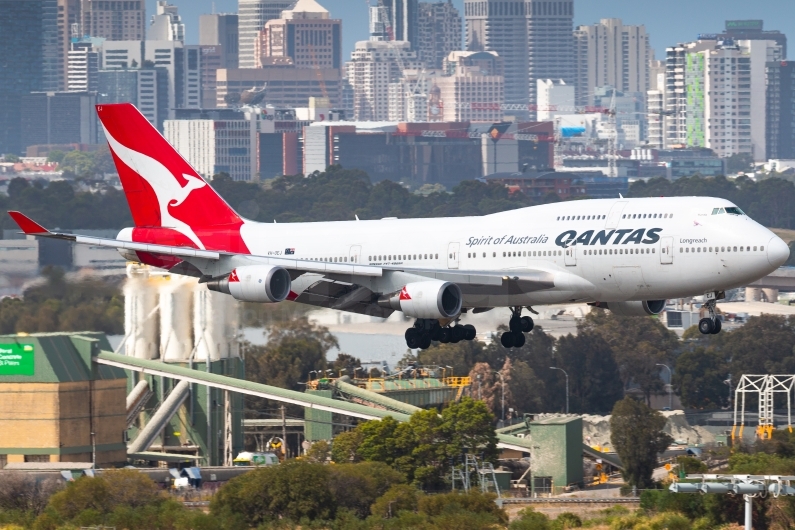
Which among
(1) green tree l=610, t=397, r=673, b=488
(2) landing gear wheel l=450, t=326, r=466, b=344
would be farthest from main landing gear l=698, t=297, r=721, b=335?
(1) green tree l=610, t=397, r=673, b=488

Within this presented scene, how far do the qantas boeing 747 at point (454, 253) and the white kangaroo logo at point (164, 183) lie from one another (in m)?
0.04

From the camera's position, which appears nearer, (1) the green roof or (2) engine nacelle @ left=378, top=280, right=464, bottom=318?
(2) engine nacelle @ left=378, top=280, right=464, bottom=318

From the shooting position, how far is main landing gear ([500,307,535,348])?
7481 centimetres

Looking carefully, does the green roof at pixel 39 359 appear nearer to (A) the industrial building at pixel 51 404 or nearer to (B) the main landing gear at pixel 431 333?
(A) the industrial building at pixel 51 404

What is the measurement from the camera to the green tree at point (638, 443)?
105188 mm

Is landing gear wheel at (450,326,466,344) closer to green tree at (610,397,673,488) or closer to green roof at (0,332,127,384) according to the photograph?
green tree at (610,397,673,488)

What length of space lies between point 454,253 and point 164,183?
15.1m

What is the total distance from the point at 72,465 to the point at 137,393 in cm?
1312

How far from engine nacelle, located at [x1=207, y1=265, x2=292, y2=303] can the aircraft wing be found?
559 mm

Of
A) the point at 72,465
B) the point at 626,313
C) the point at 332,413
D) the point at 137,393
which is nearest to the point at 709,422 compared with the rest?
the point at 332,413

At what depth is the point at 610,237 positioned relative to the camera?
69.1m

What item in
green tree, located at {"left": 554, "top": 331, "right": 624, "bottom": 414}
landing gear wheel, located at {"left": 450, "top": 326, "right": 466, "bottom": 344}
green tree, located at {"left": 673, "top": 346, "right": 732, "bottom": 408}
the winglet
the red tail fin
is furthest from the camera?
green tree, located at {"left": 554, "top": 331, "right": 624, "bottom": 414}

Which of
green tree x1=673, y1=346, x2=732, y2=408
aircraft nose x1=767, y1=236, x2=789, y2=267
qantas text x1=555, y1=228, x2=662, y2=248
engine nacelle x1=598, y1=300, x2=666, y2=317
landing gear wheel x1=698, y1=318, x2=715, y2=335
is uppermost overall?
qantas text x1=555, y1=228, x2=662, y2=248

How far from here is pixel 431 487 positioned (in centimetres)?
9894
